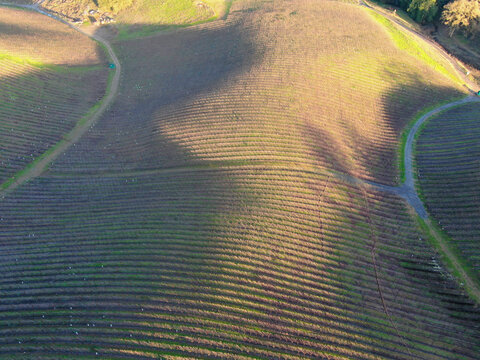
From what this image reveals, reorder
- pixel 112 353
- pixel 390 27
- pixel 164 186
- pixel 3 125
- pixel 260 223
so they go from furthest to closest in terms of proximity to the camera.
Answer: pixel 390 27, pixel 3 125, pixel 164 186, pixel 260 223, pixel 112 353

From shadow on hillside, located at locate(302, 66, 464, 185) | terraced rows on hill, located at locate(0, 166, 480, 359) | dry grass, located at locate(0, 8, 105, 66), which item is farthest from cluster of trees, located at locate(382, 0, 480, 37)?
dry grass, located at locate(0, 8, 105, 66)

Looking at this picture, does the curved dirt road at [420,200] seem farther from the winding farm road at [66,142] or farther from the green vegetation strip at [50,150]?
the green vegetation strip at [50,150]

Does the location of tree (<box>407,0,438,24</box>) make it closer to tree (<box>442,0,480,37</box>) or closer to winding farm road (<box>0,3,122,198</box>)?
tree (<box>442,0,480,37</box>)

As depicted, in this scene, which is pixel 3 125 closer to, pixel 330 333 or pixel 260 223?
pixel 260 223

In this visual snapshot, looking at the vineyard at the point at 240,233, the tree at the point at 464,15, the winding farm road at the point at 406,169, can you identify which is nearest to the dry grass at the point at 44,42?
the winding farm road at the point at 406,169


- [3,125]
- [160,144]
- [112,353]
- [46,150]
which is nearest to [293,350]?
[112,353]

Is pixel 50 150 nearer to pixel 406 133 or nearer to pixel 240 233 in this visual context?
pixel 240 233
